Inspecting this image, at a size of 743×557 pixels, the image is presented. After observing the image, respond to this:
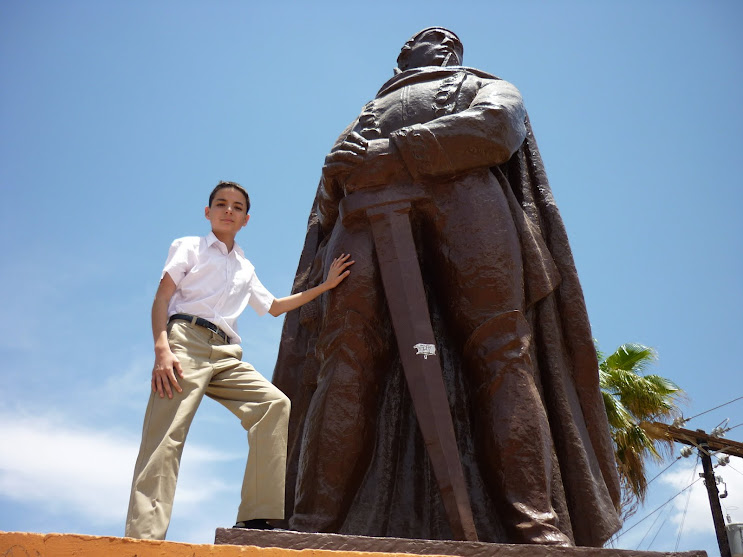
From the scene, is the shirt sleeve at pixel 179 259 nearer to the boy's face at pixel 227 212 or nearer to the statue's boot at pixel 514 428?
the boy's face at pixel 227 212

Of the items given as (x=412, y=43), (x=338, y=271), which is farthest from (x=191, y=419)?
(x=412, y=43)

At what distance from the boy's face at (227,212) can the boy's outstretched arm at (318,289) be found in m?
0.43

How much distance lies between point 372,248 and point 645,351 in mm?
8776

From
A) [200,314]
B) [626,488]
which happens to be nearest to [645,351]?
[626,488]

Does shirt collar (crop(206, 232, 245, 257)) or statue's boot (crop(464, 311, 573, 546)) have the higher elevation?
shirt collar (crop(206, 232, 245, 257))

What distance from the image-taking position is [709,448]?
469 inches

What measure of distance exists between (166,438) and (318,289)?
4.07ft

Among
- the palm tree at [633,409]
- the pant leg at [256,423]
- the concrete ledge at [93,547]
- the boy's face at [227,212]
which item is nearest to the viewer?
the concrete ledge at [93,547]

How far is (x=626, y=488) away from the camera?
10477mm

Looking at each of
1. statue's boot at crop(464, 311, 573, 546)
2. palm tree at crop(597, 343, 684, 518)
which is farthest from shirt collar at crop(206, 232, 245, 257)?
palm tree at crop(597, 343, 684, 518)

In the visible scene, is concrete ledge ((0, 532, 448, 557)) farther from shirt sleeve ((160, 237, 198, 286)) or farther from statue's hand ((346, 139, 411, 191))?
statue's hand ((346, 139, 411, 191))

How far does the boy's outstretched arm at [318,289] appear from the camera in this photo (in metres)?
3.91

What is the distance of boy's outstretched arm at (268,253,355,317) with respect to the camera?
3.91m

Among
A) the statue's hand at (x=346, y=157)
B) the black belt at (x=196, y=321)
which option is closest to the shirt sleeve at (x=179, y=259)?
the black belt at (x=196, y=321)
